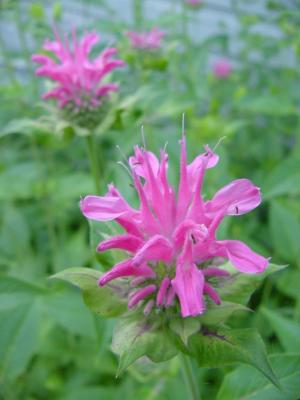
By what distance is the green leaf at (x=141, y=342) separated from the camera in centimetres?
70

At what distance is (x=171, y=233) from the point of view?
0.81 m

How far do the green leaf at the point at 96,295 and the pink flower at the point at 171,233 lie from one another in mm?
34

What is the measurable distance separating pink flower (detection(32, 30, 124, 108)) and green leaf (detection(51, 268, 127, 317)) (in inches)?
31.6

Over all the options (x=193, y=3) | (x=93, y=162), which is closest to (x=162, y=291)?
(x=93, y=162)

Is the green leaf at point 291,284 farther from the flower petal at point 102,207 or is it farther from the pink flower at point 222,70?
the pink flower at point 222,70

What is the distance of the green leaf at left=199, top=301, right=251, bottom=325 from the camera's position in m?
0.74

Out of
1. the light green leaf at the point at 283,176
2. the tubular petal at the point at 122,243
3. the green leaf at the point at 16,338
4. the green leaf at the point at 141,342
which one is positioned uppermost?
the tubular petal at the point at 122,243

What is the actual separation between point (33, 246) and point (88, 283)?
1.73 meters

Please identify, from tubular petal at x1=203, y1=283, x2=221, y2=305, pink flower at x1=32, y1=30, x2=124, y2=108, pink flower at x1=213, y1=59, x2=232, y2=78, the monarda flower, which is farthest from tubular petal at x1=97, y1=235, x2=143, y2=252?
pink flower at x1=213, y1=59, x2=232, y2=78

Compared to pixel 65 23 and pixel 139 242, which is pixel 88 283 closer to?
pixel 139 242

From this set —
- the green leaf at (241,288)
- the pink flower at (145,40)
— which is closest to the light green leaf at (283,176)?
the green leaf at (241,288)

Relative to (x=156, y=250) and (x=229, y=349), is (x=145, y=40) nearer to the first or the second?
(x=156, y=250)

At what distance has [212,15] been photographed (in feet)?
14.3

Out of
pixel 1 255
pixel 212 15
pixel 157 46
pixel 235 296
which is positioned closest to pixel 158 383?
pixel 235 296
